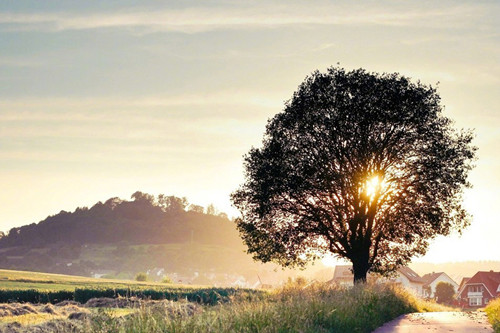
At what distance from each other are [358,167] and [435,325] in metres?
17.4

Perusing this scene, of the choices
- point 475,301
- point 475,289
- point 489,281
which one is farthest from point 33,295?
point 475,289

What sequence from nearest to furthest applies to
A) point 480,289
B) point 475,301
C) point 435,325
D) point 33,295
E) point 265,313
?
1. point 265,313
2. point 435,325
3. point 33,295
4. point 480,289
5. point 475,301

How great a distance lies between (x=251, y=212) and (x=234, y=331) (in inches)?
1081

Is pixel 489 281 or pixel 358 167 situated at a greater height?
pixel 358 167

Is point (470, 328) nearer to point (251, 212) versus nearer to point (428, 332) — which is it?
point (428, 332)

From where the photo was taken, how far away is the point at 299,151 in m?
39.1

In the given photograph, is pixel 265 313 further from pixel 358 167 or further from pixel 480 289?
pixel 480 289

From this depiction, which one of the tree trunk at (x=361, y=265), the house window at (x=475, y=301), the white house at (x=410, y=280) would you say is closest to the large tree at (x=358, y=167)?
the tree trunk at (x=361, y=265)

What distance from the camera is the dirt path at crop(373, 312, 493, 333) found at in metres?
20.5

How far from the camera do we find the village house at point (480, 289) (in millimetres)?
121994

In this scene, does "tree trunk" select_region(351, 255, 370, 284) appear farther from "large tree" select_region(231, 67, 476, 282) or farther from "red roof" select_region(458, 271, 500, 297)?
"red roof" select_region(458, 271, 500, 297)

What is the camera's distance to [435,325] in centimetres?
2217

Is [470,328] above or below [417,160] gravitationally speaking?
below

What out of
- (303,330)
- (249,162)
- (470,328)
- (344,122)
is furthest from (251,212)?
(303,330)
